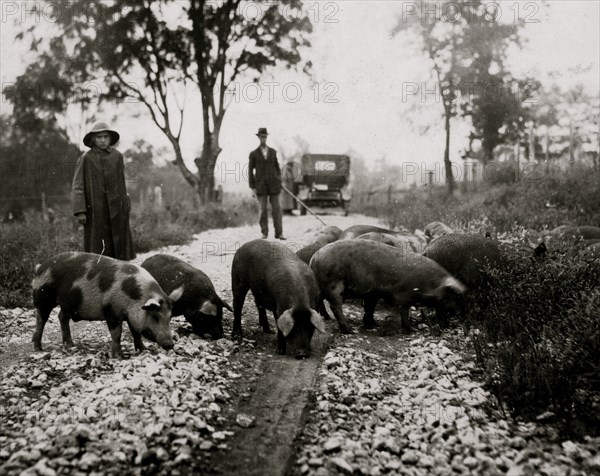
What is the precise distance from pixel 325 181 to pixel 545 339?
61.4ft

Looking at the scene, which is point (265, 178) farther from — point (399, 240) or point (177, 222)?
A: point (399, 240)

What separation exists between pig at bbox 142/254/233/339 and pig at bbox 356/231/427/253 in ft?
8.37

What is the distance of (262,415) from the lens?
374 cm

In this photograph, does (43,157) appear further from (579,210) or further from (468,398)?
(468,398)

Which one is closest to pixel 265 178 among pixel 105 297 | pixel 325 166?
pixel 105 297

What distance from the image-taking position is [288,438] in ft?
11.2

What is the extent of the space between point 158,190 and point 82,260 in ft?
65.6

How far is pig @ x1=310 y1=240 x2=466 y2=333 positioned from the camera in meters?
5.77

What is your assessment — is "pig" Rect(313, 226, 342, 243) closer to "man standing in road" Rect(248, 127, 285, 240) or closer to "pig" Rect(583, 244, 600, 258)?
"man standing in road" Rect(248, 127, 285, 240)

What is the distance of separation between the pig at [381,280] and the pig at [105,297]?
5.70 ft

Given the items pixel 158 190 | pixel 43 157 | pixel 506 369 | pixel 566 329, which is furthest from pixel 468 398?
pixel 43 157

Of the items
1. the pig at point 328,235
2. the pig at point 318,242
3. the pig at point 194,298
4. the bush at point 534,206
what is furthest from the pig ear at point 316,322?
the bush at point 534,206

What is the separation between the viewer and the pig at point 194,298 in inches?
219

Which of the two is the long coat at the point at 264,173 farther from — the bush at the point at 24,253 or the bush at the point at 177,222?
the bush at the point at 24,253
